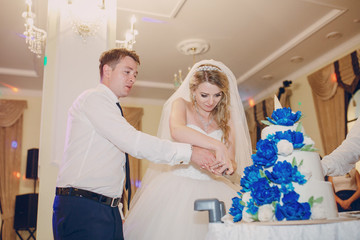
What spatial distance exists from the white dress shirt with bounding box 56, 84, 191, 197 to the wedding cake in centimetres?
65

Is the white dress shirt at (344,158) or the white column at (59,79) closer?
the white dress shirt at (344,158)

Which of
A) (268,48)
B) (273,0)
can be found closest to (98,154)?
(273,0)

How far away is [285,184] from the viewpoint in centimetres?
121

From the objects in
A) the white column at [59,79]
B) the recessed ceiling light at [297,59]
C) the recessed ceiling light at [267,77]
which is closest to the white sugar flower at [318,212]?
the white column at [59,79]

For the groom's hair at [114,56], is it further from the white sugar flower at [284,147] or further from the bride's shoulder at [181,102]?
the white sugar flower at [284,147]

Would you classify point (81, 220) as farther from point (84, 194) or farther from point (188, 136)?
point (188, 136)

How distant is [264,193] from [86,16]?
2.49m

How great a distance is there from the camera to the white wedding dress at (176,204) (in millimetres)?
1986

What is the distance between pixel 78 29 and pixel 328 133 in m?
5.07

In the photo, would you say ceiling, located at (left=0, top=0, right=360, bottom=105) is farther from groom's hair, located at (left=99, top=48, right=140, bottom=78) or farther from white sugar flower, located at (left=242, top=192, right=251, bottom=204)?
white sugar flower, located at (left=242, top=192, right=251, bottom=204)

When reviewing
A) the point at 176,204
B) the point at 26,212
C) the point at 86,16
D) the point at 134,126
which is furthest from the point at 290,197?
the point at 134,126

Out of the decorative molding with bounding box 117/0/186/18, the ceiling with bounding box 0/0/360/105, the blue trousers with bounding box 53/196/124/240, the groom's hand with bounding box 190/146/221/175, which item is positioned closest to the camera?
the blue trousers with bounding box 53/196/124/240

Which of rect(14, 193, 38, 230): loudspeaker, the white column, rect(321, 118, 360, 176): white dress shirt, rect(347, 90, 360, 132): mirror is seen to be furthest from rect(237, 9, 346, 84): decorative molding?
rect(14, 193, 38, 230): loudspeaker

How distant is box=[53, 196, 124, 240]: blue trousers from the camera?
1671 millimetres
